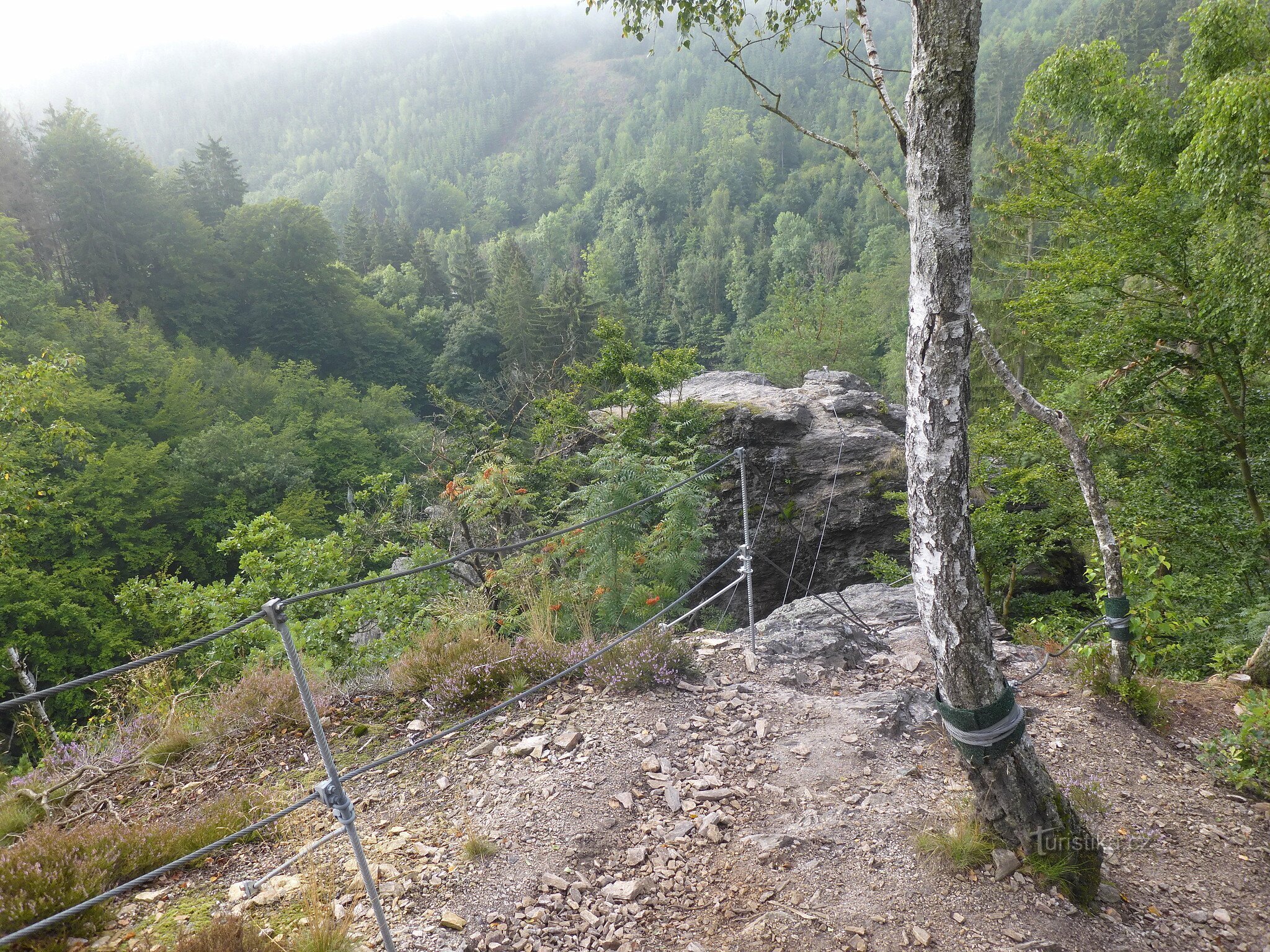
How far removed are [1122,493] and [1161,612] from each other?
10.8ft

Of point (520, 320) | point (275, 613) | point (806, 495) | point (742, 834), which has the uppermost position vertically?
point (275, 613)

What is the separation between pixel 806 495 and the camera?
11250 millimetres

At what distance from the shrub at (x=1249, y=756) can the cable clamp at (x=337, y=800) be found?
3.99m

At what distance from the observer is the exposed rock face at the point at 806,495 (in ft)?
35.4

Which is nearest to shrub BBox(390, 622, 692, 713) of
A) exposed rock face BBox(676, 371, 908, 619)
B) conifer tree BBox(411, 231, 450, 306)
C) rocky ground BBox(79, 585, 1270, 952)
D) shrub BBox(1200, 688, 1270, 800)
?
rocky ground BBox(79, 585, 1270, 952)

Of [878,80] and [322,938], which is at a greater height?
[878,80]

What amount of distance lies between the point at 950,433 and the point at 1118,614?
214cm

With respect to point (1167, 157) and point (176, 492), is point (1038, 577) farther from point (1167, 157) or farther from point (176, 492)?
point (176, 492)

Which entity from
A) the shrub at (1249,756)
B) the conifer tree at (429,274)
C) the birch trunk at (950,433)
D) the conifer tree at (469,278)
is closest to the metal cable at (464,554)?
the birch trunk at (950,433)

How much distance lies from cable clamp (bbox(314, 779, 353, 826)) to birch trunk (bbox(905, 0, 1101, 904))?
223 cm

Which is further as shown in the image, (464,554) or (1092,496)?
(1092,496)

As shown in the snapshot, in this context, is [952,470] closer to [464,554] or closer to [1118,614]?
[464,554]

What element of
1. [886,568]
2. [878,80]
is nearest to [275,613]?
[878,80]

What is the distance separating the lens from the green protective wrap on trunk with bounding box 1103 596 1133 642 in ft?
12.1
